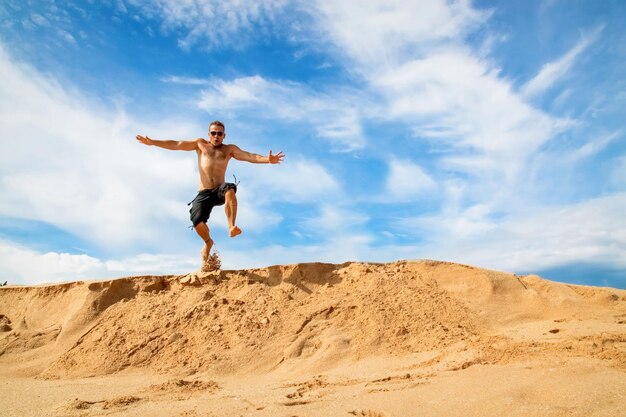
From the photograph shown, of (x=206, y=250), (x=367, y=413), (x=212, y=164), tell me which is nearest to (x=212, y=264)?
(x=206, y=250)

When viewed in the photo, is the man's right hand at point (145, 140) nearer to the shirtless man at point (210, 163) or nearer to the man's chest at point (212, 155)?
the shirtless man at point (210, 163)

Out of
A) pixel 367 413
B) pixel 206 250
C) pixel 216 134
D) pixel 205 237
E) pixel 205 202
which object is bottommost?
pixel 367 413

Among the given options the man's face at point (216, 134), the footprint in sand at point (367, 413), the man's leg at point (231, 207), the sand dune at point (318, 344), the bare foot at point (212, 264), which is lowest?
the footprint in sand at point (367, 413)

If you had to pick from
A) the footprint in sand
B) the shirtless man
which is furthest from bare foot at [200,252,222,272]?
the footprint in sand

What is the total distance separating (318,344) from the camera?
18.6 feet

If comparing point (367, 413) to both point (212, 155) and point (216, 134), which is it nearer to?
point (212, 155)

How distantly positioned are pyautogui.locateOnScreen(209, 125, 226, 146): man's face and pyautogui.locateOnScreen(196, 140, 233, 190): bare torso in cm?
7

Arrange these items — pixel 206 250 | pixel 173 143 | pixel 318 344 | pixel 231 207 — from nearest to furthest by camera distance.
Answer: pixel 318 344, pixel 231 207, pixel 206 250, pixel 173 143

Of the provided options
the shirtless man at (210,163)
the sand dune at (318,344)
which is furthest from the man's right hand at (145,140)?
the sand dune at (318,344)

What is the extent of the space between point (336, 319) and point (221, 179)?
314 centimetres

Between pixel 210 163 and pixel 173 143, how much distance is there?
709 mm

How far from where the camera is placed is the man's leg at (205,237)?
7.56 meters

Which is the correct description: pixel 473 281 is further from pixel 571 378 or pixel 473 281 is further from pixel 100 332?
pixel 100 332

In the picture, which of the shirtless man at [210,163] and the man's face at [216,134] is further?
the man's face at [216,134]
